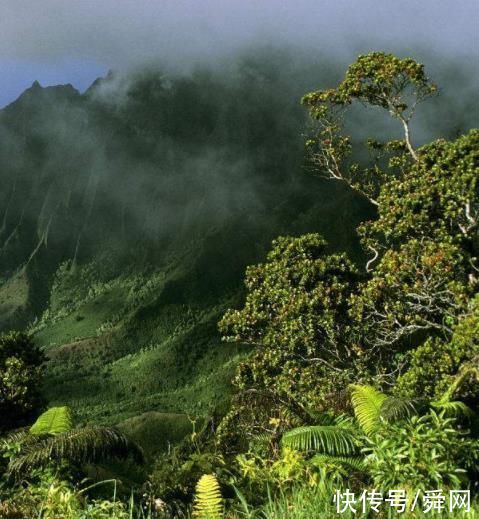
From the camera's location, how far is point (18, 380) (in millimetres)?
40562

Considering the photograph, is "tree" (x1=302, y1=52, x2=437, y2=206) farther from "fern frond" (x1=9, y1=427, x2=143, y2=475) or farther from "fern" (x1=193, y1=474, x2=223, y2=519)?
"fern" (x1=193, y1=474, x2=223, y2=519)

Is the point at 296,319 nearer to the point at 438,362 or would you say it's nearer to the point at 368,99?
the point at 438,362

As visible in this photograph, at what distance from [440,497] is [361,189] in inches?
647

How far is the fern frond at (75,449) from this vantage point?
26.3 ft

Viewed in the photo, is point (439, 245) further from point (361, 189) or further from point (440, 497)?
point (440, 497)

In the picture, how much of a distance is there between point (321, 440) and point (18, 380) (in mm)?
35800

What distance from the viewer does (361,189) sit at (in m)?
21.6

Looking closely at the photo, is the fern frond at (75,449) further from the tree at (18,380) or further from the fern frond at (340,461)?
the tree at (18,380)

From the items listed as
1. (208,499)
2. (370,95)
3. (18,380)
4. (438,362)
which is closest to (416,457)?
(208,499)

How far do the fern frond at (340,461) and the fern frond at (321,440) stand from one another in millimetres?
115

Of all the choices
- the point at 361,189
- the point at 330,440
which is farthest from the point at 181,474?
the point at 361,189

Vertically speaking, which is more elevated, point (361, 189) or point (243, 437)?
point (361, 189)

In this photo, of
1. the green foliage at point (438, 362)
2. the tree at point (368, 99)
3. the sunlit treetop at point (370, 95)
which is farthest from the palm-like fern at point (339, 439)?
the sunlit treetop at point (370, 95)

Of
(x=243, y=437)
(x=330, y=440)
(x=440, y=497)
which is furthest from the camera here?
(x=243, y=437)
